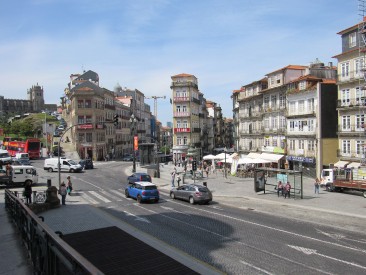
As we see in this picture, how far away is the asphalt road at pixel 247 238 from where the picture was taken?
45.0ft

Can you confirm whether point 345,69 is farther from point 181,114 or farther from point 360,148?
point 181,114

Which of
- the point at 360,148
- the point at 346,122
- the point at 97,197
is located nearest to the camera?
the point at 97,197

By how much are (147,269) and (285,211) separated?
59.9ft

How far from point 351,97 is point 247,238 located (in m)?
30.4

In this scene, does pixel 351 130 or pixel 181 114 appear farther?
pixel 181 114

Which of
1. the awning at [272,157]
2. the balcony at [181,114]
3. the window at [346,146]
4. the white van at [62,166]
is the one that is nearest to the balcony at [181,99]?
the balcony at [181,114]

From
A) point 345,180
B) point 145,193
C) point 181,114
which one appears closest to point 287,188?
point 345,180

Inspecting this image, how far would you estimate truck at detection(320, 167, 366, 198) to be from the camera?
33531mm

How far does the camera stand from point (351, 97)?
41656mm

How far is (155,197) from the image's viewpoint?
2934 cm

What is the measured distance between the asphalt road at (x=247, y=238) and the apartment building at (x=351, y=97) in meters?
19.2

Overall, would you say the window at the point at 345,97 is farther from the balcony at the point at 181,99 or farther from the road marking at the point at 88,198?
the balcony at the point at 181,99

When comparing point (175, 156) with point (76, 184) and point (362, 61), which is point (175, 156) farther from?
point (362, 61)

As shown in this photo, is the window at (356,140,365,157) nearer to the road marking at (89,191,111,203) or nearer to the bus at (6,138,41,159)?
the road marking at (89,191,111,203)
